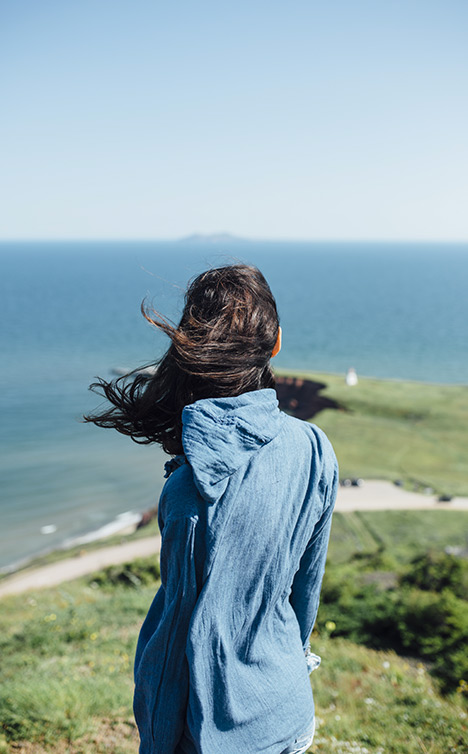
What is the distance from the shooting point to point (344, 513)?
20938mm

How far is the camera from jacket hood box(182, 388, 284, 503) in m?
1.52

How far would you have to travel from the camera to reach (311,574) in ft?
6.31

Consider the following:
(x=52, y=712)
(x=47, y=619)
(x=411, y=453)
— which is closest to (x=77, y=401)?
Answer: (x=411, y=453)

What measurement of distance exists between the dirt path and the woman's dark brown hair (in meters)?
15.4

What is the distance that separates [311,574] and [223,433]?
0.68 m

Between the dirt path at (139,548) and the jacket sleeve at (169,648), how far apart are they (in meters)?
15.3

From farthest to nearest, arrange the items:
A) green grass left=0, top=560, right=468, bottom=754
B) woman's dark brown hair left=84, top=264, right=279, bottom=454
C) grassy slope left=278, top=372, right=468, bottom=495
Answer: grassy slope left=278, top=372, right=468, bottom=495 → green grass left=0, top=560, right=468, bottom=754 → woman's dark brown hair left=84, top=264, right=279, bottom=454

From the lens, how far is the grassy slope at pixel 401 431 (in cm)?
2683

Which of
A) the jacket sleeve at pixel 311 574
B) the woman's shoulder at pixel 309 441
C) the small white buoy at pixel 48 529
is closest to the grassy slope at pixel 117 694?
the jacket sleeve at pixel 311 574

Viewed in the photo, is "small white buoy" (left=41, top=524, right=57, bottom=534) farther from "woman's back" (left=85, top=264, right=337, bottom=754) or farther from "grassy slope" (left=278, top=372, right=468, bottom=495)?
"woman's back" (left=85, top=264, right=337, bottom=754)

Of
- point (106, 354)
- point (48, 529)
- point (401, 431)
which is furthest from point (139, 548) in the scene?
point (106, 354)

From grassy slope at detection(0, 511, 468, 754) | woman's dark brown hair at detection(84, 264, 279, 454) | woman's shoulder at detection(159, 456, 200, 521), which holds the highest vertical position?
woman's dark brown hair at detection(84, 264, 279, 454)

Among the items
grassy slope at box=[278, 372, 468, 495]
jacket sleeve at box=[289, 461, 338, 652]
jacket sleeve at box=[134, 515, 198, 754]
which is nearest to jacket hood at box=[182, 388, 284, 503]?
jacket sleeve at box=[134, 515, 198, 754]

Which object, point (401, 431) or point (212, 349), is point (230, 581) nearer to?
point (212, 349)
